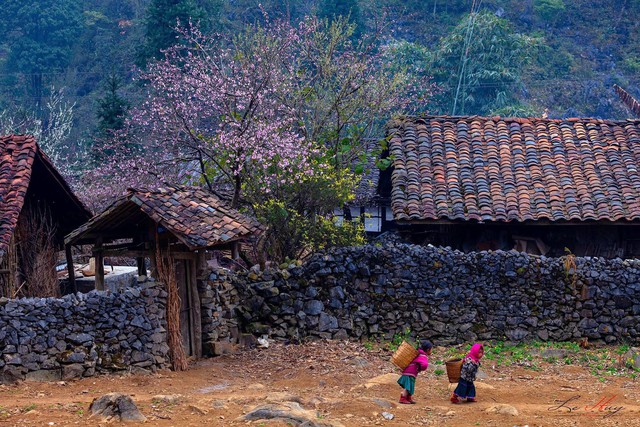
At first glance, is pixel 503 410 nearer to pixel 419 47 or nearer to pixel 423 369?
pixel 423 369

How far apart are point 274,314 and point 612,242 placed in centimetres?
862

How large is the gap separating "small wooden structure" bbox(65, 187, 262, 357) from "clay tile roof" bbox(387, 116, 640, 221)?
5.17 meters

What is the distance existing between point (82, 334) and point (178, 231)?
7.46ft

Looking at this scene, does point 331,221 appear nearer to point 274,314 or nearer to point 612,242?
point 274,314

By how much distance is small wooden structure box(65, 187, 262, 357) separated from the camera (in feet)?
47.2

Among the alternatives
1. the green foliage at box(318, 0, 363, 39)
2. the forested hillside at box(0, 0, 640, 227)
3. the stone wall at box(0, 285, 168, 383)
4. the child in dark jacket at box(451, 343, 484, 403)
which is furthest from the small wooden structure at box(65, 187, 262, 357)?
the green foliage at box(318, 0, 363, 39)

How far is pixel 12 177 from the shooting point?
53.4ft

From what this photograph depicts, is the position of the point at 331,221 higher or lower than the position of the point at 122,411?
higher

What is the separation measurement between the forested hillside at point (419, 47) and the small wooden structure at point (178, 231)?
27.3 m

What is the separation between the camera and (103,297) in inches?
534

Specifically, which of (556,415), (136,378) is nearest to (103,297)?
(136,378)

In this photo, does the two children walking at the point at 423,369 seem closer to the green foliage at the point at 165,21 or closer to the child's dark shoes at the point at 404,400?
the child's dark shoes at the point at 404,400

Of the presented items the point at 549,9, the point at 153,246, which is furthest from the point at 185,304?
the point at 549,9

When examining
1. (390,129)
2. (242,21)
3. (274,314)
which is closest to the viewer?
(274,314)
